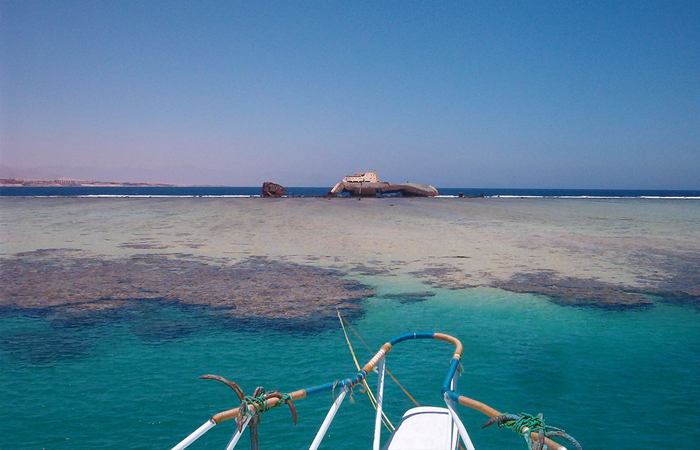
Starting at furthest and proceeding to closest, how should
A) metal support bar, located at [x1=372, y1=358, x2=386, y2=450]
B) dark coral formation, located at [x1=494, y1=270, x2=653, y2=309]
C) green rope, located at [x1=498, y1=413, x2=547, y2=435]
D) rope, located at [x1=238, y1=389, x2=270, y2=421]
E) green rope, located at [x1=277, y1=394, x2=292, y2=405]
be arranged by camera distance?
dark coral formation, located at [x1=494, y1=270, x2=653, y2=309], metal support bar, located at [x1=372, y1=358, x2=386, y2=450], green rope, located at [x1=277, y1=394, x2=292, y2=405], rope, located at [x1=238, y1=389, x2=270, y2=421], green rope, located at [x1=498, y1=413, x2=547, y2=435]

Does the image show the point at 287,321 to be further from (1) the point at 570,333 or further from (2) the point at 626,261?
(2) the point at 626,261

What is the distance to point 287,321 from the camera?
27.6ft

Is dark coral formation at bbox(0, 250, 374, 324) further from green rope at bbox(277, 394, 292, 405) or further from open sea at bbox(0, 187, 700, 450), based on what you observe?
green rope at bbox(277, 394, 292, 405)

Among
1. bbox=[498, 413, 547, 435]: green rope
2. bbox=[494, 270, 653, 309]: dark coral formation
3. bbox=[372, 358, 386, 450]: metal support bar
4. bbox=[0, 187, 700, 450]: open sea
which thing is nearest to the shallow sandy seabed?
bbox=[494, 270, 653, 309]: dark coral formation

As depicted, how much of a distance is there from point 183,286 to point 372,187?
58.3 m

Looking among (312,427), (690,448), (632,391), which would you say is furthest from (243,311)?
(690,448)

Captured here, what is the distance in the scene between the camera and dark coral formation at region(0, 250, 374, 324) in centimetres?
923

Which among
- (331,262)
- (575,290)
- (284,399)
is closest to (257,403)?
(284,399)

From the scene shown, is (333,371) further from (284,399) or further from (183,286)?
(183,286)

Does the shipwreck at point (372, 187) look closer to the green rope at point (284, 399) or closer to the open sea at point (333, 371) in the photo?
the open sea at point (333, 371)

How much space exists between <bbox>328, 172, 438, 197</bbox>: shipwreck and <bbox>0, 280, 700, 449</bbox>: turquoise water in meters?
59.7

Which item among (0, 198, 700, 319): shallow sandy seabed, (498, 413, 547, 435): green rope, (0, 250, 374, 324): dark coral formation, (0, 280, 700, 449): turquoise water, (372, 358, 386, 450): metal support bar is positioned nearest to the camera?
(498, 413, 547, 435): green rope

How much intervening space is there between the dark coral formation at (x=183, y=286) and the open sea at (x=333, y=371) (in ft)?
1.98

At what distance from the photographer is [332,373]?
6332mm
